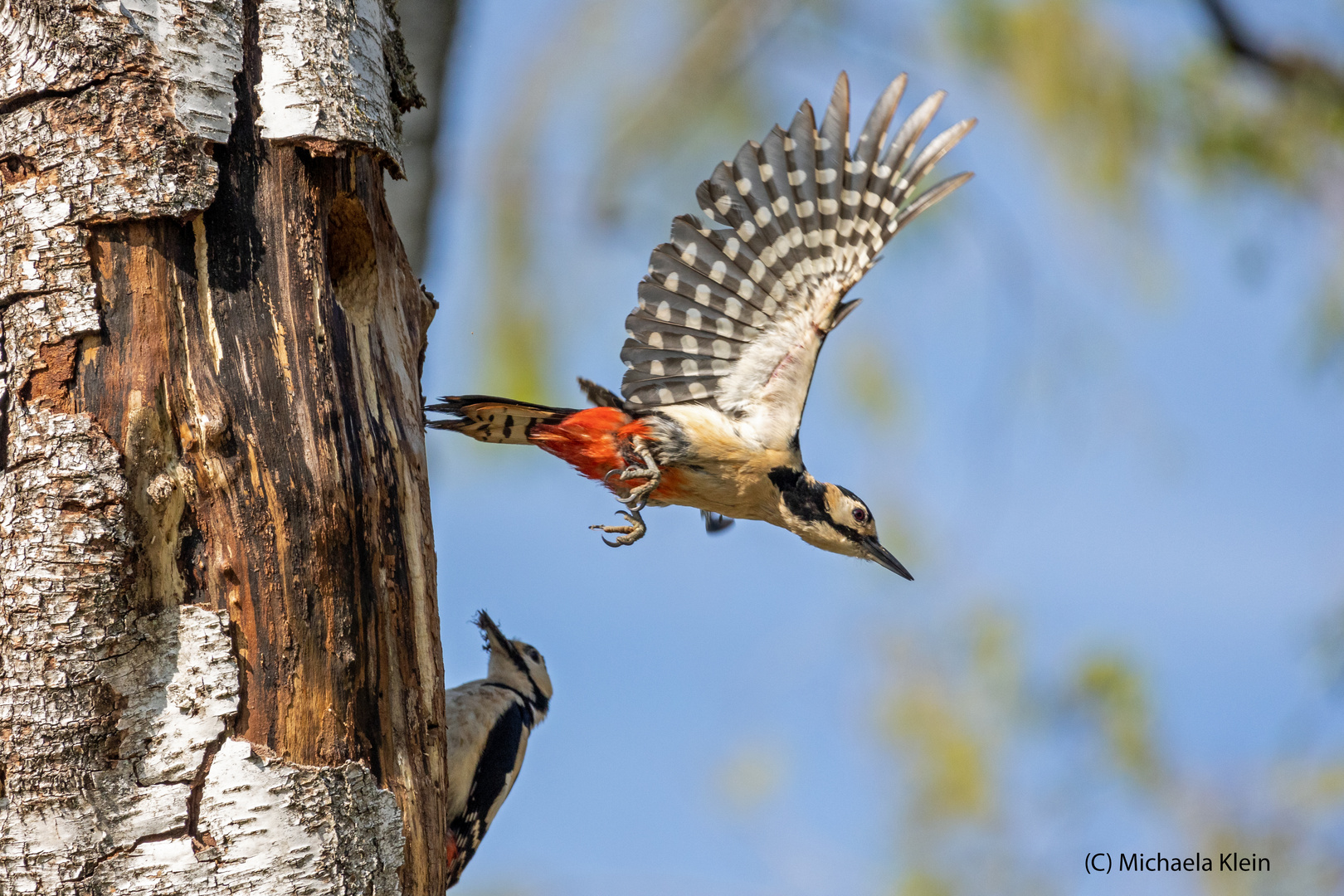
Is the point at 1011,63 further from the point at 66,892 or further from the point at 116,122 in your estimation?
the point at 66,892

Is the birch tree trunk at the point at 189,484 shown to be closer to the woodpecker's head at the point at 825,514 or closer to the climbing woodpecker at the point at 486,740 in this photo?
the climbing woodpecker at the point at 486,740

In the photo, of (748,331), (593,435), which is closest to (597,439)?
(593,435)

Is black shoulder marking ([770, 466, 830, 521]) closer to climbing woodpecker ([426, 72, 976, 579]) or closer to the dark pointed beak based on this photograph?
climbing woodpecker ([426, 72, 976, 579])

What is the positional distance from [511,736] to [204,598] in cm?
203

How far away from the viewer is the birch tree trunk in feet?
6.06

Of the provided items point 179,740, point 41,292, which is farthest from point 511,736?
point 41,292

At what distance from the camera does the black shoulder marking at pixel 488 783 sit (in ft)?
11.7

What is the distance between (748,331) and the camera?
3740mm

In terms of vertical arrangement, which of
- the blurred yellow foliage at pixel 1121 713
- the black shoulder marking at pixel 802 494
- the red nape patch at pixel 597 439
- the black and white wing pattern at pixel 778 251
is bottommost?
the blurred yellow foliage at pixel 1121 713

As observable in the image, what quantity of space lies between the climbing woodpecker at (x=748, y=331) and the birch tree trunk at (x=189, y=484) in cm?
144

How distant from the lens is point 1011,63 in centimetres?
567

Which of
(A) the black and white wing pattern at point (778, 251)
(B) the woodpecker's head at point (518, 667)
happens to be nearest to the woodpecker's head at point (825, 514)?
(A) the black and white wing pattern at point (778, 251)

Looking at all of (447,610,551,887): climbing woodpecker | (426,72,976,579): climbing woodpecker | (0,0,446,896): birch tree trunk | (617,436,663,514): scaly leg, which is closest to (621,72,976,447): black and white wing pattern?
(426,72,976,579): climbing woodpecker

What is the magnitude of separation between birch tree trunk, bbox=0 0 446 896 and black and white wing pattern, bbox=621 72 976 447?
4.99 ft
